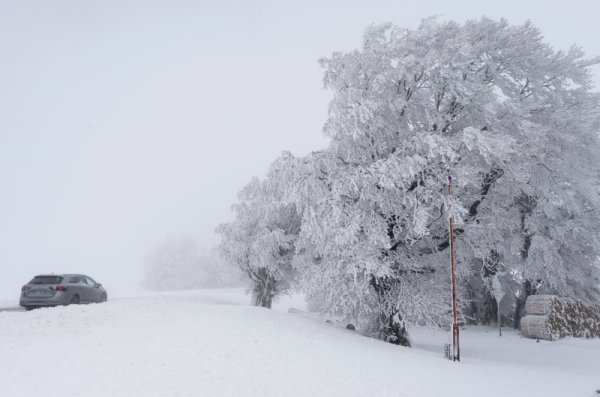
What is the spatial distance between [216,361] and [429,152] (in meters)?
9.84

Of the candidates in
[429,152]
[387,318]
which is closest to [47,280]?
[387,318]

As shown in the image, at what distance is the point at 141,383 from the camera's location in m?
8.76

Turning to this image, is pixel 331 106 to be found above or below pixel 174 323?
above

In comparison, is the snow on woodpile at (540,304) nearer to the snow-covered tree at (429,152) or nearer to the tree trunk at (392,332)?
the snow-covered tree at (429,152)

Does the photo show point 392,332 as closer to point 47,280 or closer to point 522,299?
point 47,280

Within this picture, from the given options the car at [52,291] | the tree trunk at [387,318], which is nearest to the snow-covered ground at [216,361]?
the tree trunk at [387,318]

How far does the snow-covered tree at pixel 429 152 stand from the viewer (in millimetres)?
15508

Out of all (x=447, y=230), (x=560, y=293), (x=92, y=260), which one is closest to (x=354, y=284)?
(x=447, y=230)

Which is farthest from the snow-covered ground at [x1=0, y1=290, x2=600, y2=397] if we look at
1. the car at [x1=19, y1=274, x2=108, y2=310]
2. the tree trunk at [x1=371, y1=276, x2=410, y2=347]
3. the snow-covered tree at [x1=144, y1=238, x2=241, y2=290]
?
the snow-covered tree at [x1=144, y1=238, x2=241, y2=290]

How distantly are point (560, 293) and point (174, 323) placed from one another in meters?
24.9

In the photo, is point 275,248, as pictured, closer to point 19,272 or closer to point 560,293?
point 560,293

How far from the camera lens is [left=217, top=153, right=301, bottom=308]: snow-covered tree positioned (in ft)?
74.5

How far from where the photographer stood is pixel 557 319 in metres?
23.4

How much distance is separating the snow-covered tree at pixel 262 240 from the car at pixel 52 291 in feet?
25.8
